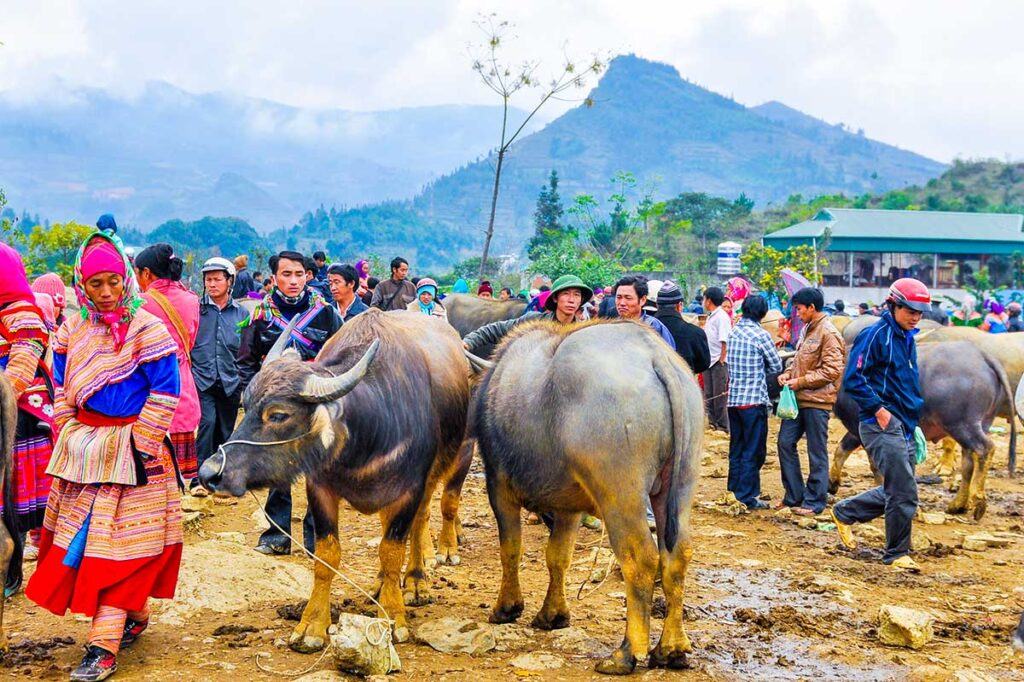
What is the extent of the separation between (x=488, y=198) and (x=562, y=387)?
150852mm

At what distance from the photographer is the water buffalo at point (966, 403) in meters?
8.73

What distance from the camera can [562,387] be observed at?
4.88m

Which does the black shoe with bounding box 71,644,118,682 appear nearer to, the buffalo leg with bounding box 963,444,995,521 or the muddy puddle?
the muddy puddle

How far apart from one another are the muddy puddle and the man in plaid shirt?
2056mm

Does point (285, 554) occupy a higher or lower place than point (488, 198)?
lower

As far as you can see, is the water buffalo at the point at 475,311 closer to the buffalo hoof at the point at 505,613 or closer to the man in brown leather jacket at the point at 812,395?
the man in brown leather jacket at the point at 812,395

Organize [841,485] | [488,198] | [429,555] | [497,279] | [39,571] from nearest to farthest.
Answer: [39,571] → [429,555] → [841,485] → [497,279] → [488,198]

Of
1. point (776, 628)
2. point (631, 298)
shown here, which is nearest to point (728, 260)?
point (631, 298)

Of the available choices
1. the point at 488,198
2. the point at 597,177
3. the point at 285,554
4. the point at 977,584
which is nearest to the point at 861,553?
the point at 977,584

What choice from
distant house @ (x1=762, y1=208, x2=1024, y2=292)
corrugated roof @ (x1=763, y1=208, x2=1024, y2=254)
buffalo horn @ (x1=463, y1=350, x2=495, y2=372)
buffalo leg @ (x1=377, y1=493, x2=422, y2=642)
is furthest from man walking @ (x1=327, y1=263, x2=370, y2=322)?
distant house @ (x1=762, y1=208, x2=1024, y2=292)

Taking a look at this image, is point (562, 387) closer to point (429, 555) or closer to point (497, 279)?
point (429, 555)

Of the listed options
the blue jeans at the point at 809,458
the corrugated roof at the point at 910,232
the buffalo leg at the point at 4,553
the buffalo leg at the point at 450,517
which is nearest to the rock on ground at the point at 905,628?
the buffalo leg at the point at 450,517

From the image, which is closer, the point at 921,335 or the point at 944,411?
the point at 944,411

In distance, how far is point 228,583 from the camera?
584 centimetres
